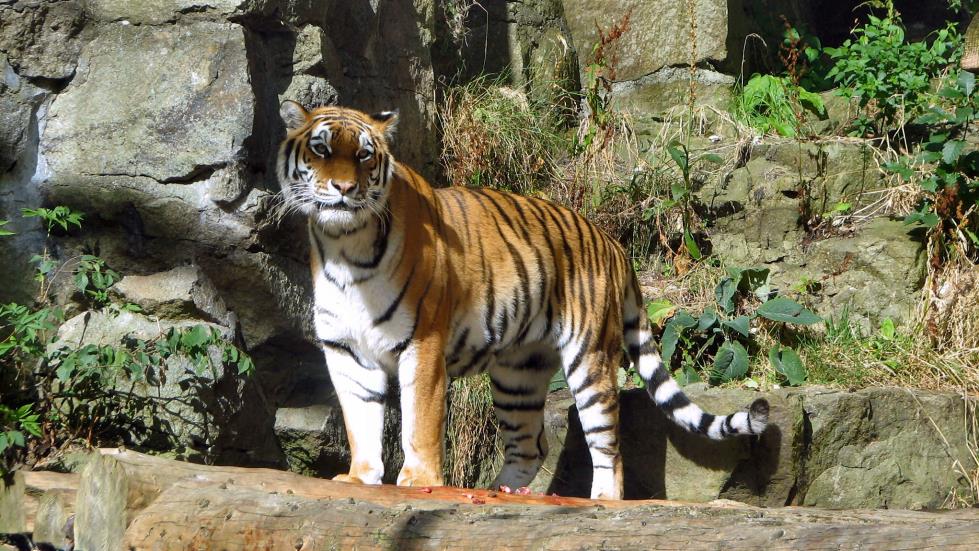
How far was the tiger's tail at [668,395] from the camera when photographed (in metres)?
5.16

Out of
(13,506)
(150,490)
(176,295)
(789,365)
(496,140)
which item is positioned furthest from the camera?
(496,140)

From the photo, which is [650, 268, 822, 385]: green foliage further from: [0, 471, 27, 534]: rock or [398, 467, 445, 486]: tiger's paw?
[0, 471, 27, 534]: rock

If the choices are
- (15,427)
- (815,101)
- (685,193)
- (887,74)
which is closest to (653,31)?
(815,101)

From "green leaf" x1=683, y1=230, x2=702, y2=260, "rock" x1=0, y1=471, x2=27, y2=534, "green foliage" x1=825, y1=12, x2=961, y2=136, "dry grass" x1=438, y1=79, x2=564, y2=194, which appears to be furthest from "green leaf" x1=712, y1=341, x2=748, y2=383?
"rock" x1=0, y1=471, x2=27, y2=534

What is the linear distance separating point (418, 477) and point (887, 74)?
4.94 metres

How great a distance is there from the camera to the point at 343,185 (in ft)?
14.7

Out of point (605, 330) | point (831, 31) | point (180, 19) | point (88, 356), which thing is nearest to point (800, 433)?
point (605, 330)

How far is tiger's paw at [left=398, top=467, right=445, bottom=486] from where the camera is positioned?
15.0ft

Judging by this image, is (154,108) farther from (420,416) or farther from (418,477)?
(418,477)

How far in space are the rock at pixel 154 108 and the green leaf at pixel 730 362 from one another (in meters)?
2.94

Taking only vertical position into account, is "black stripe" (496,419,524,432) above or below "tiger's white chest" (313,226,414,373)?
below

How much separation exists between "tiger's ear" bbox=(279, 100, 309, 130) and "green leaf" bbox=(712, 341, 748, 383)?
2.83 m

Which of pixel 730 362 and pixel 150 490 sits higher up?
pixel 730 362

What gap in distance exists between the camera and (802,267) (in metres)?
7.05
